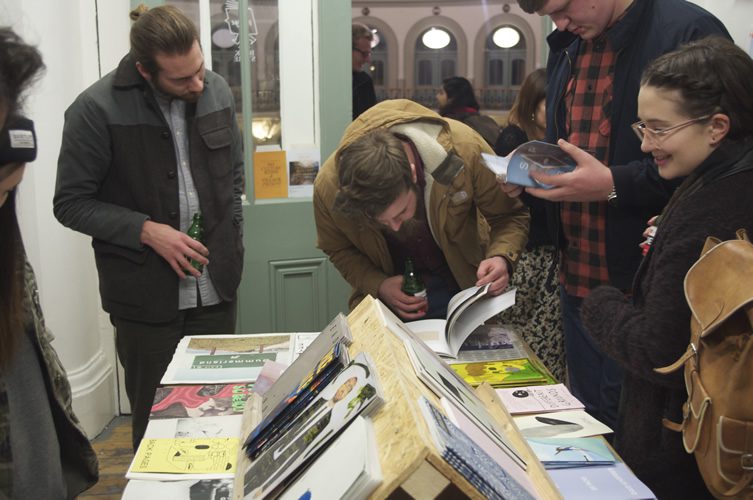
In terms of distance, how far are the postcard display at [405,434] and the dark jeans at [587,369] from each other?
0.61 metres

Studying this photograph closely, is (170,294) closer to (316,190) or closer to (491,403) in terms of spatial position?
(316,190)

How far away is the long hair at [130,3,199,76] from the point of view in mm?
2398

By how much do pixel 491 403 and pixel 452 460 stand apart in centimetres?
65

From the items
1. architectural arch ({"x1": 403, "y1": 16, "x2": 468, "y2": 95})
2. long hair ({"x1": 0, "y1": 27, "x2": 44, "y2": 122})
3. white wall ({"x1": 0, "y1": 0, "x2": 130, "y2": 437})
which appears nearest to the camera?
long hair ({"x1": 0, "y1": 27, "x2": 44, "y2": 122})

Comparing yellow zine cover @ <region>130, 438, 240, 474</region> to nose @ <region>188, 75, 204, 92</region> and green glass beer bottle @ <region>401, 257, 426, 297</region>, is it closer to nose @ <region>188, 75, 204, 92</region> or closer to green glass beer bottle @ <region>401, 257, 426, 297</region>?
green glass beer bottle @ <region>401, 257, 426, 297</region>

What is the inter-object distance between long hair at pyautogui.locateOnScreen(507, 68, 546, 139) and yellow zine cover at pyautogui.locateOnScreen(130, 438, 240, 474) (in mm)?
2196

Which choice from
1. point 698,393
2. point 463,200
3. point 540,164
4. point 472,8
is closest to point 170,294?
point 463,200

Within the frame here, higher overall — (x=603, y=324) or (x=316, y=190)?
(x=316, y=190)

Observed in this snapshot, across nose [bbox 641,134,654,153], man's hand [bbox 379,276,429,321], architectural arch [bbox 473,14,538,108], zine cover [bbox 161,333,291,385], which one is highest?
architectural arch [bbox 473,14,538,108]

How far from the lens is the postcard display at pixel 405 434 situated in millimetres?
1058

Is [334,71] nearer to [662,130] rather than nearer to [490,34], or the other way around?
[662,130]

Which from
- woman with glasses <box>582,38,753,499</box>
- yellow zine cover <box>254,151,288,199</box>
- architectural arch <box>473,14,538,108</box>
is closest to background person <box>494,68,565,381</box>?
yellow zine cover <box>254,151,288,199</box>

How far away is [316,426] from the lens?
4.20ft

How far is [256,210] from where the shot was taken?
3.54 metres
